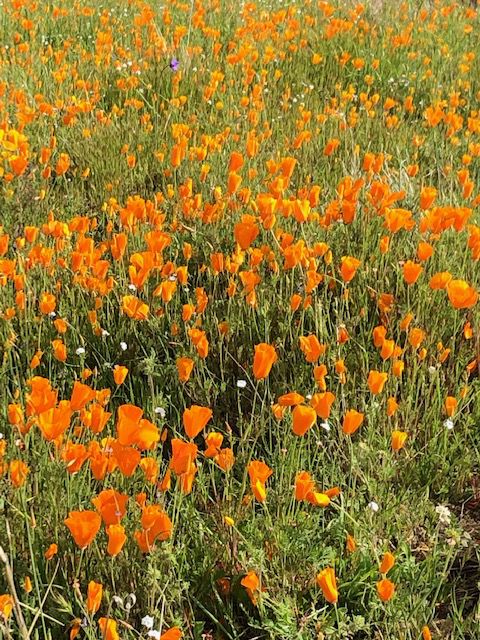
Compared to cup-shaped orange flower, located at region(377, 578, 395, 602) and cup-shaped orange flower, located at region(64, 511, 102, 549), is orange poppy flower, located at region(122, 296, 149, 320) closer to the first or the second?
cup-shaped orange flower, located at region(64, 511, 102, 549)

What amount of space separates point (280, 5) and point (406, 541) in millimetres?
6656

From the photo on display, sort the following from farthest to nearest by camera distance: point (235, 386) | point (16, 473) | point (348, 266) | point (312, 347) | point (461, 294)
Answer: point (235, 386)
point (348, 266)
point (461, 294)
point (312, 347)
point (16, 473)

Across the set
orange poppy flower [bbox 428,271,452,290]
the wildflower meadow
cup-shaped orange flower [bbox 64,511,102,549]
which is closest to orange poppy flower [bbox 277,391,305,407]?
the wildflower meadow

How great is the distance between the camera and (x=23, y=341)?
7.94ft

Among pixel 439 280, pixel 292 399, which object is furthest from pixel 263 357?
pixel 439 280

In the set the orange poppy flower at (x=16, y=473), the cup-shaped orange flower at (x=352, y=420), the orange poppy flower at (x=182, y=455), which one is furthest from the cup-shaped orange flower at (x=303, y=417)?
the orange poppy flower at (x=16, y=473)

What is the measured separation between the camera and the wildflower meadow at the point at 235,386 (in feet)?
5.20

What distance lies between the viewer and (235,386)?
2385 millimetres

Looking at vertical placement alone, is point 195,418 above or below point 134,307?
above

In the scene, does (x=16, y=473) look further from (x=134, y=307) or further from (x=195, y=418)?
(x=134, y=307)

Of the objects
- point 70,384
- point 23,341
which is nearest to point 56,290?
point 23,341


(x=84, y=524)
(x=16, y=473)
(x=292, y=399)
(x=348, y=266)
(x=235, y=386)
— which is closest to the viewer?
(x=84, y=524)

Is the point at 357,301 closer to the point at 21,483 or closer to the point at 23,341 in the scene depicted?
the point at 23,341

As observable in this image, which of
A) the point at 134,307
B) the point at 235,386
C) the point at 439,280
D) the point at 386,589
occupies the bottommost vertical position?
the point at 235,386
